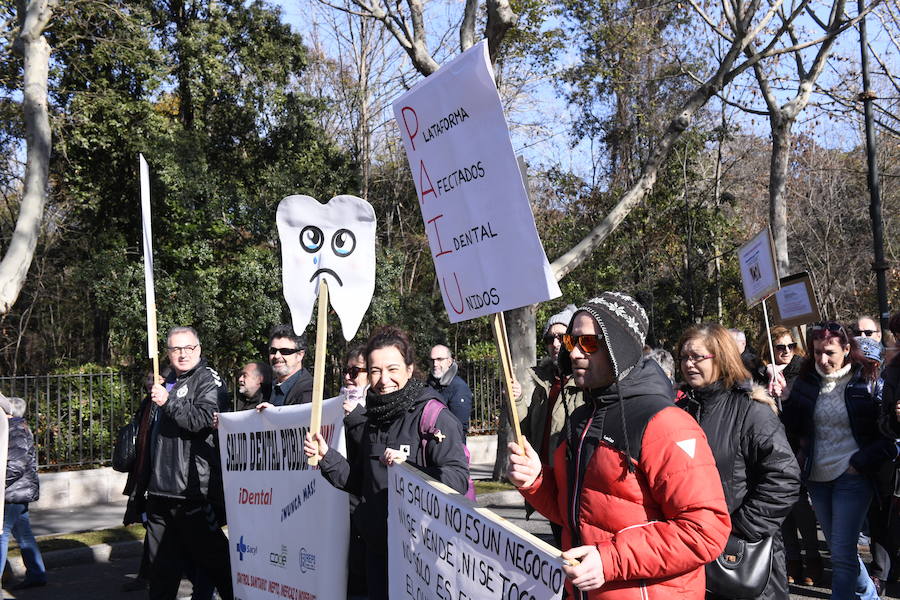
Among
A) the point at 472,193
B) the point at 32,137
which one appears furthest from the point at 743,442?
the point at 32,137

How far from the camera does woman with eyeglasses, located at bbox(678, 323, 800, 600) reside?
4.19 metres

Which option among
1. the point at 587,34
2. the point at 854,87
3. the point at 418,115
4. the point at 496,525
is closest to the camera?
the point at 496,525

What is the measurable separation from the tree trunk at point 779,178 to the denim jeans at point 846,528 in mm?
10659

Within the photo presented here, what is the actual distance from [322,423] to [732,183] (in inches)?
849

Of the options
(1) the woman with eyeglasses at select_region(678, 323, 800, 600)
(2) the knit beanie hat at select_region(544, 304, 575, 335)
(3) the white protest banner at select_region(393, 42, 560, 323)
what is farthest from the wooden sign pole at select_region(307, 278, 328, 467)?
(2) the knit beanie hat at select_region(544, 304, 575, 335)

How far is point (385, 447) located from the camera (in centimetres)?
442

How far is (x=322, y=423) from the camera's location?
5180 millimetres

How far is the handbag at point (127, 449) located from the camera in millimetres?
6742

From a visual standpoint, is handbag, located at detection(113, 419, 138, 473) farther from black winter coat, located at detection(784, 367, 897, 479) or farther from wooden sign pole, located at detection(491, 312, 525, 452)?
black winter coat, located at detection(784, 367, 897, 479)

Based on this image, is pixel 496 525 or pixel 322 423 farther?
pixel 322 423

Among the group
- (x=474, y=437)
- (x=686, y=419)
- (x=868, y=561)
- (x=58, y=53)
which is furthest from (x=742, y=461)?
(x=58, y=53)

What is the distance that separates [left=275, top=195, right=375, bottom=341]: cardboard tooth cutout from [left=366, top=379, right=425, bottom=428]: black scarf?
1.73 feet

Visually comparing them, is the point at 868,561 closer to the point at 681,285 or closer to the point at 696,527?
the point at 696,527

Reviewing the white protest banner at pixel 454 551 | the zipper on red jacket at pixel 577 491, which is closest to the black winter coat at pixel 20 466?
the white protest banner at pixel 454 551
